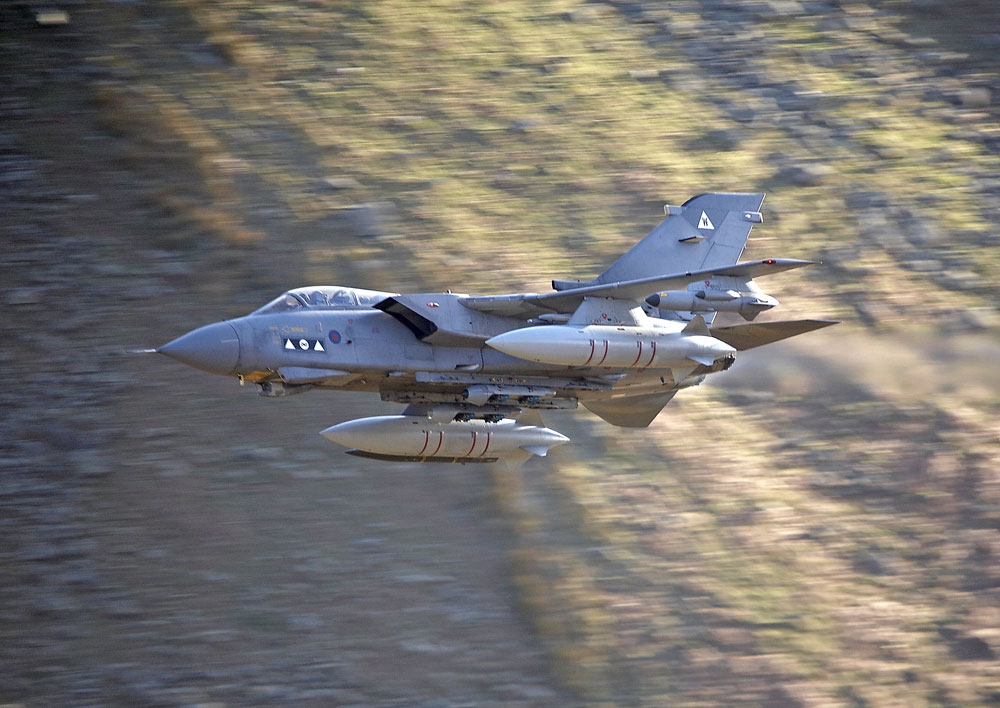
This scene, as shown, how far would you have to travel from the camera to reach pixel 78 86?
4162cm

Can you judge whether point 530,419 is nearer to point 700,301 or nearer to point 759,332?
point 700,301

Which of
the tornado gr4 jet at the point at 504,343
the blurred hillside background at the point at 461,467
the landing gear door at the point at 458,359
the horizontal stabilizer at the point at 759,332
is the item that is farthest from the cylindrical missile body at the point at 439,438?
the blurred hillside background at the point at 461,467

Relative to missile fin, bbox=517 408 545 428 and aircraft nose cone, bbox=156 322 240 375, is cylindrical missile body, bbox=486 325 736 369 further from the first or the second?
aircraft nose cone, bbox=156 322 240 375

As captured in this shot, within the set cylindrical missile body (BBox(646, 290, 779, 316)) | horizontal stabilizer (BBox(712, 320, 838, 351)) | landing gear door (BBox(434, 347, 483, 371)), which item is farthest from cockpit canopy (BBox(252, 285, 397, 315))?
horizontal stabilizer (BBox(712, 320, 838, 351))

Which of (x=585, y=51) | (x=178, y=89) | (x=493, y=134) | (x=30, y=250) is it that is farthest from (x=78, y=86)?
(x=585, y=51)

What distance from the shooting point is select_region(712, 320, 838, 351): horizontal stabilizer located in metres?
24.5

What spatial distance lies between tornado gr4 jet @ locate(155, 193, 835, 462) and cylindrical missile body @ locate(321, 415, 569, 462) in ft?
0.09

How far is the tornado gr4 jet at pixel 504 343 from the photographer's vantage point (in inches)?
866

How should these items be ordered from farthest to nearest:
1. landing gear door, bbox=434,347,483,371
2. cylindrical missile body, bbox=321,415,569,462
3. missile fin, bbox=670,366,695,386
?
1. cylindrical missile body, bbox=321,415,569,462
2. missile fin, bbox=670,366,695,386
3. landing gear door, bbox=434,347,483,371

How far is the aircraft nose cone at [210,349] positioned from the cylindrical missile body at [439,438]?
326 centimetres

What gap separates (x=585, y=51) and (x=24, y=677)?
32723 mm

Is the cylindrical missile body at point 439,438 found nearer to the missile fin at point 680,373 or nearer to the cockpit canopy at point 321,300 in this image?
the cockpit canopy at point 321,300

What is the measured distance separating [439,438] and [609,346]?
15.3ft

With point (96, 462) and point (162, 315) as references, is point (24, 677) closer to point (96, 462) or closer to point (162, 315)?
point (96, 462)
